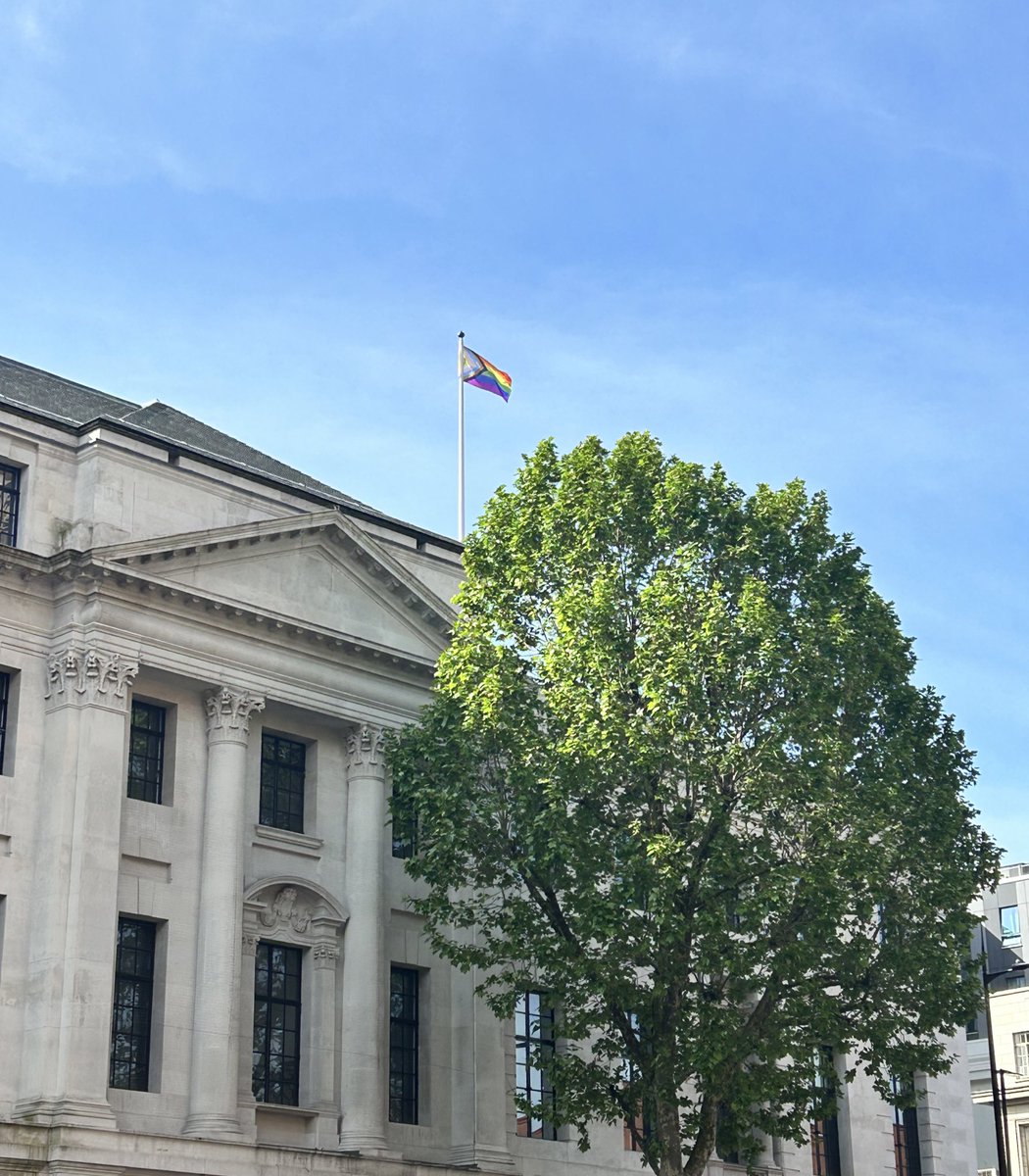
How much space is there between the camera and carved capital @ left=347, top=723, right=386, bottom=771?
118 feet

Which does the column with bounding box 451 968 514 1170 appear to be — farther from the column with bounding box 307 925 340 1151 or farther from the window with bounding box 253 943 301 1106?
the window with bounding box 253 943 301 1106

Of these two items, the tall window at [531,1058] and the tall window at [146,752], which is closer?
the tall window at [146,752]

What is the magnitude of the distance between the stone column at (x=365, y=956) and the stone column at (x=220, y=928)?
7.23 ft

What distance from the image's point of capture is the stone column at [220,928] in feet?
101

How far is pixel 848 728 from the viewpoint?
31.0 m

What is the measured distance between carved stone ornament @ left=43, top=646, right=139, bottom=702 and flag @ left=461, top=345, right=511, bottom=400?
13245 millimetres

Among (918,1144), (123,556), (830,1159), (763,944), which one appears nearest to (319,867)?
(123,556)

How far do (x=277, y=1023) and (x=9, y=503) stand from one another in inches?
439

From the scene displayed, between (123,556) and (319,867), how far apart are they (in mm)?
7525

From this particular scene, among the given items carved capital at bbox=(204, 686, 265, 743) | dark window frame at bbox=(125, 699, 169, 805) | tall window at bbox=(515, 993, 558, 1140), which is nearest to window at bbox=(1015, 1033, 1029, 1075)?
tall window at bbox=(515, 993, 558, 1140)

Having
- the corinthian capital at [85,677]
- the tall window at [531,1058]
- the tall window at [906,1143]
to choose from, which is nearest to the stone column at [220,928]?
the corinthian capital at [85,677]

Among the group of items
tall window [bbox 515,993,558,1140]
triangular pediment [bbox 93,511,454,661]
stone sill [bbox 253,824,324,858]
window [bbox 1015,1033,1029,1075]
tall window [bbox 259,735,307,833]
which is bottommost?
tall window [bbox 515,993,558,1140]

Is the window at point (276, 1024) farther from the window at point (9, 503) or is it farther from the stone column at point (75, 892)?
the window at point (9, 503)

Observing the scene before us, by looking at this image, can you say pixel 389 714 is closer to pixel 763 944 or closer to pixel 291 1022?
pixel 291 1022
